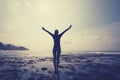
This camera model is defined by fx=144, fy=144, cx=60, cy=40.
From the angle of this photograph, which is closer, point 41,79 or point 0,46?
point 41,79

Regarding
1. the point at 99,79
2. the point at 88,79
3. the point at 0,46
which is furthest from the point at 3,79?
the point at 0,46

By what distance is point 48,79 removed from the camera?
9.84 meters

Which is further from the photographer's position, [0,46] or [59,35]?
[0,46]

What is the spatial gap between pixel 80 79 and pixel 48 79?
7.38ft

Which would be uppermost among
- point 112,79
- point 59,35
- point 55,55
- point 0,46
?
point 0,46

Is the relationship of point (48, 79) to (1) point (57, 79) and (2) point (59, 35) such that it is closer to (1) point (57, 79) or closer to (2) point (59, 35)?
(1) point (57, 79)

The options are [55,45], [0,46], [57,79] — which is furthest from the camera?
[0,46]

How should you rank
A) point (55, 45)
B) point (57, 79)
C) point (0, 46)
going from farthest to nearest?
1. point (0, 46)
2. point (55, 45)
3. point (57, 79)

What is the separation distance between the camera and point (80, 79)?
10133mm

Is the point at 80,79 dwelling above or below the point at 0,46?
below

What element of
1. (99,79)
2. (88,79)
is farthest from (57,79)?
(99,79)

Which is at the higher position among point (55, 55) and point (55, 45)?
point (55, 45)

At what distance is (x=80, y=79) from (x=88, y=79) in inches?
21.9

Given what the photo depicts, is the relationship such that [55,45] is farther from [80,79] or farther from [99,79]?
[99,79]
